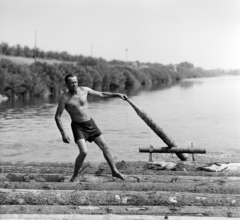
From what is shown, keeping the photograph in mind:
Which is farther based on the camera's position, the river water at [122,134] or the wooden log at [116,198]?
the river water at [122,134]

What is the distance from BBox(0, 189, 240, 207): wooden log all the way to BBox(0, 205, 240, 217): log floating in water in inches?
6.1

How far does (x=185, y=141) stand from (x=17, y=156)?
8.73 meters

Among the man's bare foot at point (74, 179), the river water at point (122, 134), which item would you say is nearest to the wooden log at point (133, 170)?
the man's bare foot at point (74, 179)

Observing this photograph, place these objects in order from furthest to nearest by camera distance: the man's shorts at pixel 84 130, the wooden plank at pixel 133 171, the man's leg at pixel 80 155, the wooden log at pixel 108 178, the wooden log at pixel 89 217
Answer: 1. the wooden plank at pixel 133 171
2. the wooden log at pixel 108 178
3. the man's shorts at pixel 84 130
4. the man's leg at pixel 80 155
5. the wooden log at pixel 89 217

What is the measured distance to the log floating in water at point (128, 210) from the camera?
6.48m

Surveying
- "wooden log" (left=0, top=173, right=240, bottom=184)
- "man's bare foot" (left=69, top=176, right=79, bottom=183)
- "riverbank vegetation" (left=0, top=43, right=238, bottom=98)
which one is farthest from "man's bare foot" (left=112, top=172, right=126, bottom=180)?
"riverbank vegetation" (left=0, top=43, right=238, bottom=98)

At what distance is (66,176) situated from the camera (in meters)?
8.60

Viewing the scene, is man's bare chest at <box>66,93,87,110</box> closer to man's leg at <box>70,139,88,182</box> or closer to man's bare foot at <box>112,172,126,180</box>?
man's leg at <box>70,139,88,182</box>

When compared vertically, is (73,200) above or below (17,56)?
below

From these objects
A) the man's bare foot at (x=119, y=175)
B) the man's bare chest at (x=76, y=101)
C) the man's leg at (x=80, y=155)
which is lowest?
the man's bare foot at (x=119, y=175)

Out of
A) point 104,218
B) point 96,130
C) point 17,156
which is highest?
point 96,130

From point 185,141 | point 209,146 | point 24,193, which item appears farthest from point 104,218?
point 185,141

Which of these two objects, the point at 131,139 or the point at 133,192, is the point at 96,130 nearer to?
the point at 133,192

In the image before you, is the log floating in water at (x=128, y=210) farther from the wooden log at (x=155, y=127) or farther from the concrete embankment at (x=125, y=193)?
the wooden log at (x=155, y=127)
